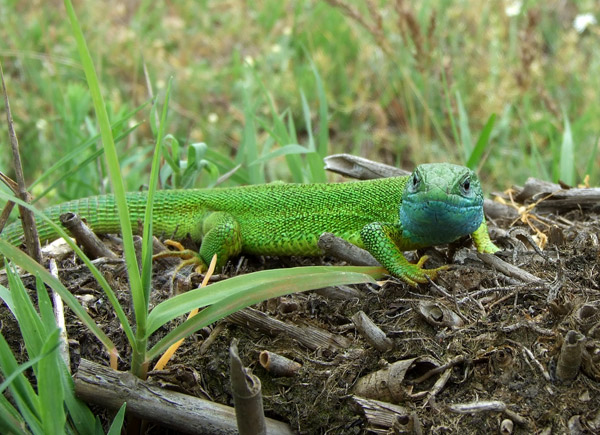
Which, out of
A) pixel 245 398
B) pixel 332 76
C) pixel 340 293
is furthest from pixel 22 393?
pixel 332 76

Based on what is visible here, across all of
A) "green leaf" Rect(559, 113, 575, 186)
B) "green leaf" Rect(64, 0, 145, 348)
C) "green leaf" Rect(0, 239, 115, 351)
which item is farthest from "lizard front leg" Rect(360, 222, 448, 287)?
"green leaf" Rect(559, 113, 575, 186)

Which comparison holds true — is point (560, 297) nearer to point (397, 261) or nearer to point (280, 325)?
point (397, 261)

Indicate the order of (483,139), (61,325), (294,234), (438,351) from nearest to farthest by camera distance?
(438,351) → (61,325) → (294,234) → (483,139)

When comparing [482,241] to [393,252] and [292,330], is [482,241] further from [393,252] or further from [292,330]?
[292,330]

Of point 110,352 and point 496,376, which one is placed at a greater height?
point 110,352

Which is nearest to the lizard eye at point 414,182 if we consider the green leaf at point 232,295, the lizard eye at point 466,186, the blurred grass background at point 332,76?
the lizard eye at point 466,186

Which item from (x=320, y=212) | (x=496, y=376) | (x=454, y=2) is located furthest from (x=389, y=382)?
(x=454, y=2)
